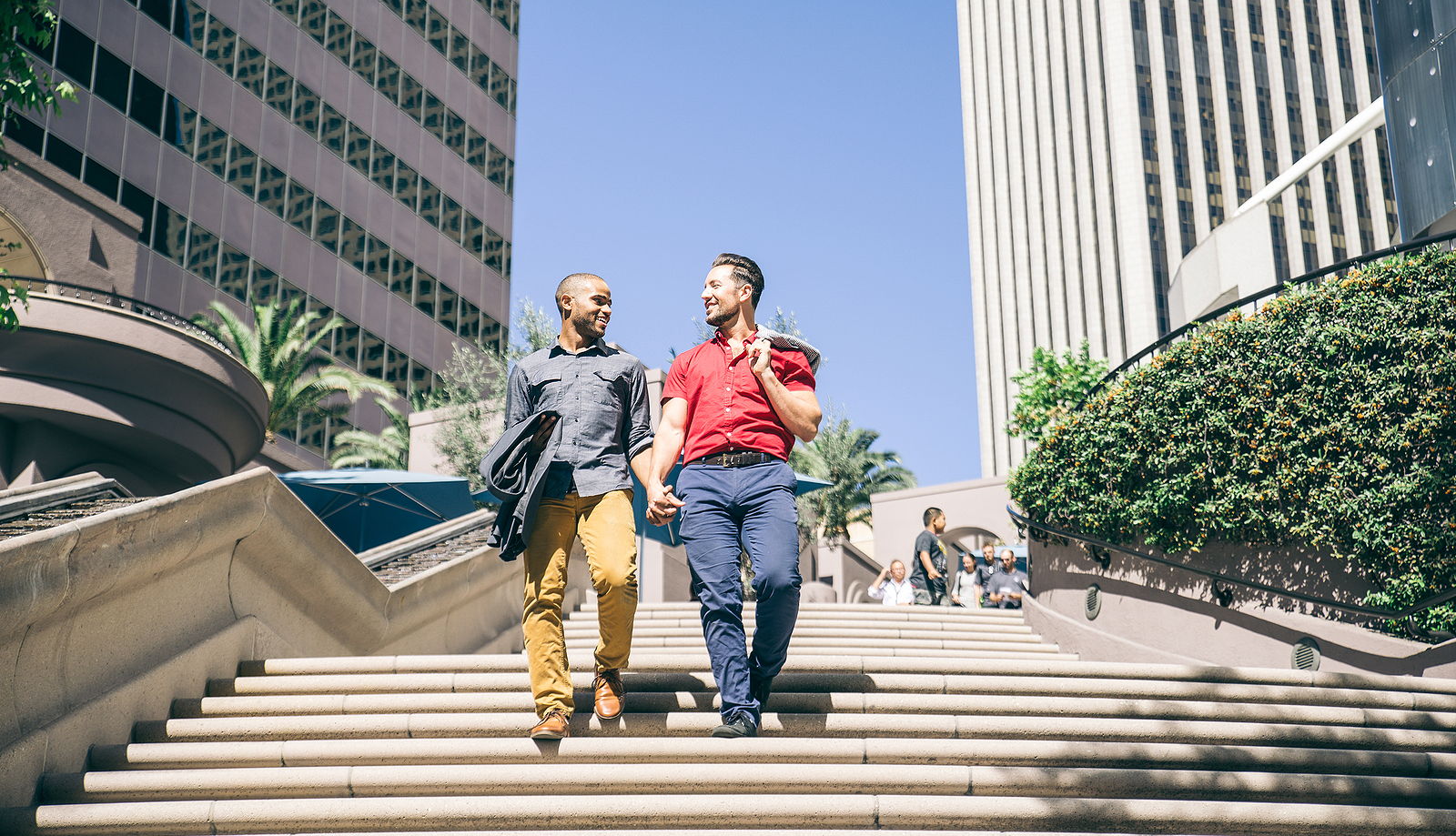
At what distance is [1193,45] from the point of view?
300 ft

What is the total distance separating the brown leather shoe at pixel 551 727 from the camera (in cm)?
502

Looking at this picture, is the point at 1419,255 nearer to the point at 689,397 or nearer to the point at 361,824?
the point at 689,397

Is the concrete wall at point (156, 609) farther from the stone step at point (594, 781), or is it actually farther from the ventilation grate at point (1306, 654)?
the ventilation grate at point (1306, 654)

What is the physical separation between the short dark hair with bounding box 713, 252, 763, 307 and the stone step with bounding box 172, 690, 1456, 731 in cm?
197

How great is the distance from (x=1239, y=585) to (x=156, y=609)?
9.28 metres

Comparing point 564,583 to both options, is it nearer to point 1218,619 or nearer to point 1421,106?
point 1218,619

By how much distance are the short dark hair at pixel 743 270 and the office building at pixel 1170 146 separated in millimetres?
75081

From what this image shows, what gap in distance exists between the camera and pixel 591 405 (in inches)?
217

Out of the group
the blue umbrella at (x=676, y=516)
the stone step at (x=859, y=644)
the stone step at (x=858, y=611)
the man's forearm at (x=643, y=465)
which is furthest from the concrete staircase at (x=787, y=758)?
the blue umbrella at (x=676, y=516)

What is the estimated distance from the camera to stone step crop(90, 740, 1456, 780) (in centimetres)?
504

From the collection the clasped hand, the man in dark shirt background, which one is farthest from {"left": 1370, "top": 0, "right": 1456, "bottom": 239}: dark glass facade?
the clasped hand

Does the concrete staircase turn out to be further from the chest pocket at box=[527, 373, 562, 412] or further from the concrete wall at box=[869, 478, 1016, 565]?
the concrete wall at box=[869, 478, 1016, 565]

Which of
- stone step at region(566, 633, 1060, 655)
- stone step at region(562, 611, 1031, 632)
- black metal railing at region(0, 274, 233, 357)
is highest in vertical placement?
black metal railing at region(0, 274, 233, 357)

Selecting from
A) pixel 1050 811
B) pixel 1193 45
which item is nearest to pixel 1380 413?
pixel 1050 811
